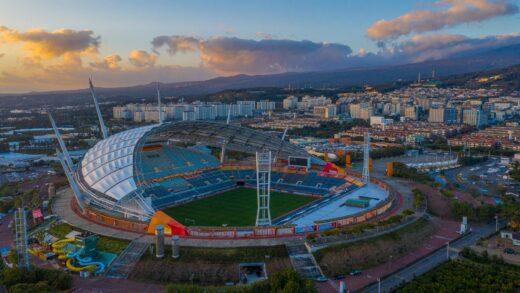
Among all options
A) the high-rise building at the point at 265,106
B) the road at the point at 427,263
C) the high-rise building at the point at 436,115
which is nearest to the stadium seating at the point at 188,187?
the road at the point at 427,263

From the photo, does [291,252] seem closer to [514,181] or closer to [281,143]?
[281,143]

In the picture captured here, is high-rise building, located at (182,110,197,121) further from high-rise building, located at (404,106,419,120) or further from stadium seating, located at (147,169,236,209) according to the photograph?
stadium seating, located at (147,169,236,209)

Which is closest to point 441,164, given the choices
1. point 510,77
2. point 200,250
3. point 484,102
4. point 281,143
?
point 281,143

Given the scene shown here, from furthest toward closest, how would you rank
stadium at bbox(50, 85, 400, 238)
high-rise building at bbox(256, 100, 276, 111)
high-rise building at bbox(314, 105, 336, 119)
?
high-rise building at bbox(256, 100, 276, 111) < high-rise building at bbox(314, 105, 336, 119) < stadium at bbox(50, 85, 400, 238)

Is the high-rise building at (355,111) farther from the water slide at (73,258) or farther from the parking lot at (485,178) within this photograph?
the water slide at (73,258)

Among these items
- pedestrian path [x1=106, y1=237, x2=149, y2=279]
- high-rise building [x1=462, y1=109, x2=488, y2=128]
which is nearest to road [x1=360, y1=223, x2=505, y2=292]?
pedestrian path [x1=106, y1=237, x2=149, y2=279]

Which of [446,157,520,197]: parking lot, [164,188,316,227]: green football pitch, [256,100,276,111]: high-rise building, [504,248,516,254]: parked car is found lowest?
[446,157,520,197]: parking lot

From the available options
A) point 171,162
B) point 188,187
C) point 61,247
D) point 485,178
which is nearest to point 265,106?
point 485,178
